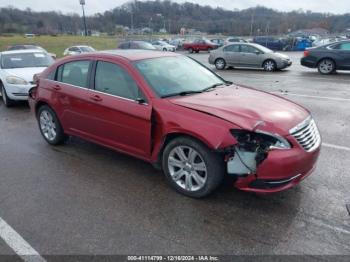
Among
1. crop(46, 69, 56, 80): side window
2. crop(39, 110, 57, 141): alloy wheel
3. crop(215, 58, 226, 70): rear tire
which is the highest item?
crop(46, 69, 56, 80): side window

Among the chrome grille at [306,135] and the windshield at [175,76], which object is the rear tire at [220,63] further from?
the chrome grille at [306,135]

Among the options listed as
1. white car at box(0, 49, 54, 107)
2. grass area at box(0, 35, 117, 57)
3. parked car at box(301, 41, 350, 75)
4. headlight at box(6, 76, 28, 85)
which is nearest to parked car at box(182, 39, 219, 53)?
grass area at box(0, 35, 117, 57)

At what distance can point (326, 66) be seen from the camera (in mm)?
14109

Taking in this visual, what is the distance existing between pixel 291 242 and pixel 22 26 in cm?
8203

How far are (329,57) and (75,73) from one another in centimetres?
1216

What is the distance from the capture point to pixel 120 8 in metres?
86.5

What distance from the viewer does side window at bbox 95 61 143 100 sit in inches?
163

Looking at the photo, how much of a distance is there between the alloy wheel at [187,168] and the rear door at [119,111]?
1.27 feet

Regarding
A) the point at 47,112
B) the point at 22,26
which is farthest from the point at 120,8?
the point at 47,112

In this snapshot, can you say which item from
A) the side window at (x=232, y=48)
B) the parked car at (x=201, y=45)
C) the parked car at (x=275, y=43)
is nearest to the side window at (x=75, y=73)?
the side window at (x=232, y=48)

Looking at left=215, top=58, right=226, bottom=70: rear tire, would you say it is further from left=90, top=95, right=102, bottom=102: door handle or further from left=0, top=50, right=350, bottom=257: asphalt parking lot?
left=90, top=95, right=102, bottom=102: door handle

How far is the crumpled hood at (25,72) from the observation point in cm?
865

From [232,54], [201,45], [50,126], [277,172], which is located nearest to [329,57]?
[232,54]

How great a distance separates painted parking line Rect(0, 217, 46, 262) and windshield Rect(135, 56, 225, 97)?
6.90 ft
